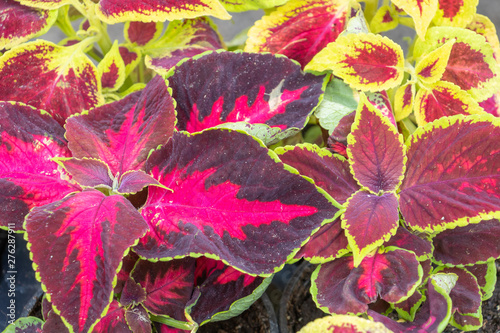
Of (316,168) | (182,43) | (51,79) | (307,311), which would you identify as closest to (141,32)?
(182,43)

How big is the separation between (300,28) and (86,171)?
0.37 m

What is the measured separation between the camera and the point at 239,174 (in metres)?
Answer: 0.50

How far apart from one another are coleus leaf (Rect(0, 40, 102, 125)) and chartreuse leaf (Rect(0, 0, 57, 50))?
2 cm

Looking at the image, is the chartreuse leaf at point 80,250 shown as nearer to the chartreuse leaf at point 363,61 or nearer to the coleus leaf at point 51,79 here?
the coleus leaf at point 51,79

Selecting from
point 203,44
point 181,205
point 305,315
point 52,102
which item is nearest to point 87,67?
point 52,102

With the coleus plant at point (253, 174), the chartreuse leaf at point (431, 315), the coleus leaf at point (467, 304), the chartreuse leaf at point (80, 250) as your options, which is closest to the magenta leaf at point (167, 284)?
the coleus plant at point (253, 174)

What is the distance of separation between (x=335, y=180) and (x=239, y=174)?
0.14 m

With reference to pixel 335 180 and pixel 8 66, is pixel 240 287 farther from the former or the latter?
pixel 8 66

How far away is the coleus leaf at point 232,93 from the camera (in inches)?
24.3

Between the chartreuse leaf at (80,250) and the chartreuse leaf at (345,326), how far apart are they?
19 cm

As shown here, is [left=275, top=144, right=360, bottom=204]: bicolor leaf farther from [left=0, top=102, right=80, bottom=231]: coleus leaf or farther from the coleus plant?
[left=0, top=102, right=80, bottom=231]: coleus leaf

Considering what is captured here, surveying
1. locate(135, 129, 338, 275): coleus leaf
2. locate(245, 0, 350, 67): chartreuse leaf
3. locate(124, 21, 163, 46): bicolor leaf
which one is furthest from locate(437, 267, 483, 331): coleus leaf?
locate(124, 21, 163, 46): bicolor leaf

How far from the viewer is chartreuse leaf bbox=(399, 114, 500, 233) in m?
0.52

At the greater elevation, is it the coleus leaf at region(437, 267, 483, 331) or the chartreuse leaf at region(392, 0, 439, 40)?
the chartreuse leaf at region(392, 0, 439, 40)
